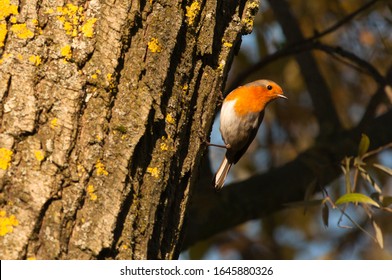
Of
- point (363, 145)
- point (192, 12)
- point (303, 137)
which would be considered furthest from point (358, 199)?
point (303, 137)

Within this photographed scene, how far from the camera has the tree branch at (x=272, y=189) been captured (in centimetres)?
492

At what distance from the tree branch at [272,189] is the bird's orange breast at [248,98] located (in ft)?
1.80

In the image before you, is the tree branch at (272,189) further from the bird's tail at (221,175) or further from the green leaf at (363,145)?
the green leaf at (363,145)

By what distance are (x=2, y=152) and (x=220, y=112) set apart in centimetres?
314

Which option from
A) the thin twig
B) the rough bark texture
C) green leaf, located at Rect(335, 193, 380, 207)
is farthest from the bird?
the rough bark texture

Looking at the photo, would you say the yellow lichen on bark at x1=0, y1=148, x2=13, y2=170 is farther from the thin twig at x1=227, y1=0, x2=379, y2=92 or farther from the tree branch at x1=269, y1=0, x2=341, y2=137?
the tree branch at x1=269, y1=0, x2=341, y2=137

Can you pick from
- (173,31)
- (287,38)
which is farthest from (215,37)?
(287,38)

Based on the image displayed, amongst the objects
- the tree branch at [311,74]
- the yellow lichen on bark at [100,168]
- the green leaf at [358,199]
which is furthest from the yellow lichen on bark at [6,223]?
the tree branch at [311,74]

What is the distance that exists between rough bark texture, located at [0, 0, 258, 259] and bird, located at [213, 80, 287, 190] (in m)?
2.34

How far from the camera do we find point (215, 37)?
2.93 meters

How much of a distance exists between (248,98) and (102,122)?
287 cm

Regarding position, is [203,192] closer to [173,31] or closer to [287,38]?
[287,38]

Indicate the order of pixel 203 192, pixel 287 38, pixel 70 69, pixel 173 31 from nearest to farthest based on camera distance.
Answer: pixel 70 69 < pixel 173 31 < pixel 203 192 < pixel 287 38

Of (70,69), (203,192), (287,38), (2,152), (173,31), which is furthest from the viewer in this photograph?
(287,38)
